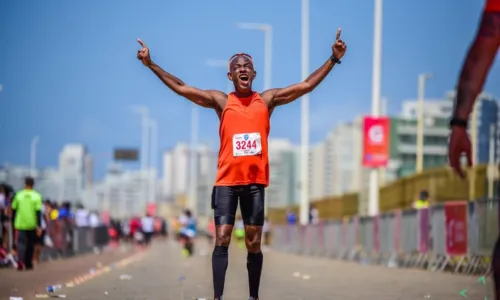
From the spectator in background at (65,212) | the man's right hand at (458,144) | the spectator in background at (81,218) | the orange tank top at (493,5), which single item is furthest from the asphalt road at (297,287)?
the spectator in background at (81,218)

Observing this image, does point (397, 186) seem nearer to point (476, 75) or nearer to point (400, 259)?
point (400, 259)

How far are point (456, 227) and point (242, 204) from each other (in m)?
12.3

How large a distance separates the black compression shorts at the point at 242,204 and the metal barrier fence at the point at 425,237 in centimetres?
1016

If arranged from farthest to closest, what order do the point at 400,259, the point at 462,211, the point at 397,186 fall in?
the point at 397,186 < the point at 400,259 < the point at 462,211

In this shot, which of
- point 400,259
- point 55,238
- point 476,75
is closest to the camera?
point 476,75

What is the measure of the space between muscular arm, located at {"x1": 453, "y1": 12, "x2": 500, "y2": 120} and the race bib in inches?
175

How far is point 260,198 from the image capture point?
9.70 meters

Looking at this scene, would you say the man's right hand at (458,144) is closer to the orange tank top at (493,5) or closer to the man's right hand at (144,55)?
the orange tank top at (493,5)

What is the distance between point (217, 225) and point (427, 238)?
14.3m

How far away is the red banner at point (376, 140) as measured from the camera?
32469 millimetres

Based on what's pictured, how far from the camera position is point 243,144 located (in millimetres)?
9648

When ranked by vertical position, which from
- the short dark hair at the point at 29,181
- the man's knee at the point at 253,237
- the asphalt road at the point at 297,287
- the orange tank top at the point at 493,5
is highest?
the short dark hair at the point at 29,181

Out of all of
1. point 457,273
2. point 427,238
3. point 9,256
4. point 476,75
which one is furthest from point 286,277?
point 476,75

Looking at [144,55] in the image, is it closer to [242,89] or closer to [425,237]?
[242,89]
